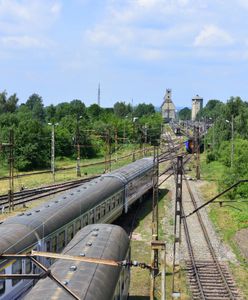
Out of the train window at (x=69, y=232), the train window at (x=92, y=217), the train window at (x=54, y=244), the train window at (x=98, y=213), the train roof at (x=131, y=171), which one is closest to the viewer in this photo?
the train window at (x=54, y=244)

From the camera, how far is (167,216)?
33.6 m

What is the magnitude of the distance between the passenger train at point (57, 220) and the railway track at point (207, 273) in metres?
5.57

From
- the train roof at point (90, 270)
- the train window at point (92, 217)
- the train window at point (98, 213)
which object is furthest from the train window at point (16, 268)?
the train window at point (98, 213)

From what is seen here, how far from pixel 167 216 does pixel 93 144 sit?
52.1 meters

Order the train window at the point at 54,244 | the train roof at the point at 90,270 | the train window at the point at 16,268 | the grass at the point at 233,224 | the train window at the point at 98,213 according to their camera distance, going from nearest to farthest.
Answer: the train roof at the point at 90,270, the train window at the point at 16,268, the train window at the point at 54,244, the grass at the point at 233,224, the train window at the point at 98,213

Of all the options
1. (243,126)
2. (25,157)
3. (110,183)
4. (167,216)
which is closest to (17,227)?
(110,183)

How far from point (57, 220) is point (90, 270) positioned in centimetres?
689

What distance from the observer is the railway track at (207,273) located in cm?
1861

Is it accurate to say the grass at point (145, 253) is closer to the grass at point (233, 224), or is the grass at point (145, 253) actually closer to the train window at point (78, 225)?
the grass at point (233, 224)

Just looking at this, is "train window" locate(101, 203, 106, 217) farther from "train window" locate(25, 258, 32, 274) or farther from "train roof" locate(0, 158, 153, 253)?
"train window" locate(25, 258, 32, 274)

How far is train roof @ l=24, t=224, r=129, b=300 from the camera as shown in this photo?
406 inches

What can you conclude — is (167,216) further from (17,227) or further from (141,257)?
(17,227)

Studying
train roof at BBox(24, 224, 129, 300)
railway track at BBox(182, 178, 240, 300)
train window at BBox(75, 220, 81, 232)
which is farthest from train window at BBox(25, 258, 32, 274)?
railway track at BBox(182, 178, 240, 300)

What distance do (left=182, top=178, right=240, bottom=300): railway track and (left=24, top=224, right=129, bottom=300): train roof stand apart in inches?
181
